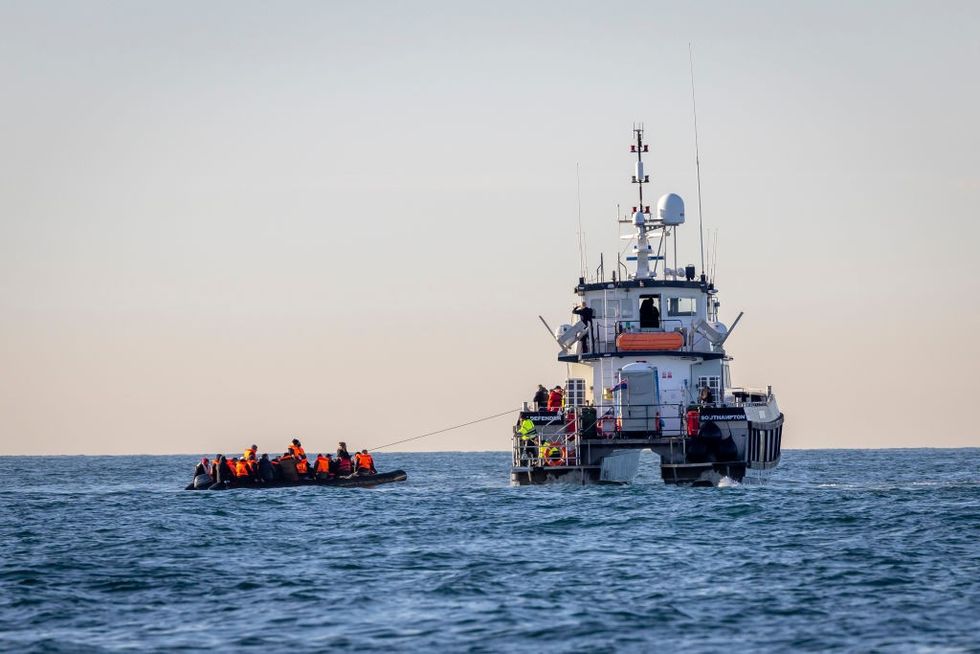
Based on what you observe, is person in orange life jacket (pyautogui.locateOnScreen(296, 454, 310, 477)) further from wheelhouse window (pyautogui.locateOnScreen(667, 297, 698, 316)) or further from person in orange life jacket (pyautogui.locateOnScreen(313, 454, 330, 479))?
wheelhouse window (pyautogui.locateOnScreen(667, 297, 698, 316))

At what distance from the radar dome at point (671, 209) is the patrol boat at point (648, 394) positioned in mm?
36

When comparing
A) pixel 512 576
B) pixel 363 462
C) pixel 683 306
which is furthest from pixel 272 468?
pixel 512 576

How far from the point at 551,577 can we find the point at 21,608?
27.8 ft

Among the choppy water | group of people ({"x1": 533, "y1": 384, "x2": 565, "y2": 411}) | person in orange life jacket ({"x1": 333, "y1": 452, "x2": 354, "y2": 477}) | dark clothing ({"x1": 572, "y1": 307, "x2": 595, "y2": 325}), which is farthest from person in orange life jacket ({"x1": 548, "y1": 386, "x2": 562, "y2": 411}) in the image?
person in orange life jacket ({"x1": 333, "y1": 452, "x2": 354, "y2": 477})

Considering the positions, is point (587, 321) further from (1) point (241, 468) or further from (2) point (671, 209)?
(1) point (241, 468)

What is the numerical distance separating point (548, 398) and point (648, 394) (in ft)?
13.0

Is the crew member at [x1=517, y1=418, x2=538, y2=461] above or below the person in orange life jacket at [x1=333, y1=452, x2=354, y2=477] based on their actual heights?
above

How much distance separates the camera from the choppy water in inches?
719

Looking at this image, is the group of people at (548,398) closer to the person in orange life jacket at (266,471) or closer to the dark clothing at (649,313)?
the dark clothing at (649,313)

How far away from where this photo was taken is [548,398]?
45.6m

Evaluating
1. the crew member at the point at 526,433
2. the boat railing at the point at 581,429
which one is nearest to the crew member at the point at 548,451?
the boat railing at the point at 581,429

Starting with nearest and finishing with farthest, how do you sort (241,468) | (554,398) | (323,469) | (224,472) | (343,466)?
(554,398) → (241,468) → (224,472) → (323,469) → (343,466)

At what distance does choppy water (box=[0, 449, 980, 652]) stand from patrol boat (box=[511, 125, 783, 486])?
2428 millimetres

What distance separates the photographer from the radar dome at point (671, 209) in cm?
4938
